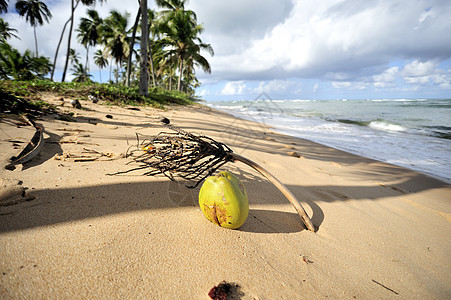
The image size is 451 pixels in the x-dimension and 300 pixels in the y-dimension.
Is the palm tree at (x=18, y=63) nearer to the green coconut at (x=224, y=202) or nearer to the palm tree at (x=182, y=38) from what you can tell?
the palm tree at (x=182, y=38)

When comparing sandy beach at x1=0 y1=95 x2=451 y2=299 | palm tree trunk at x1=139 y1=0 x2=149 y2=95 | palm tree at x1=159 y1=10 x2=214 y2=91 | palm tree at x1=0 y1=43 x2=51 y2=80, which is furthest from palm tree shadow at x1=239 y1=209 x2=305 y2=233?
palm tree at x1=159 y1=10 x2=214 y2=91

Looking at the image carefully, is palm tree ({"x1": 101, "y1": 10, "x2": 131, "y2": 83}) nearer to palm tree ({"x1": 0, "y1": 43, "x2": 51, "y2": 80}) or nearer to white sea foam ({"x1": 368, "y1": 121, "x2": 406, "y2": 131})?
palm tree ({"x1": 0, "y1": 43, "x2": 51, "y2": 80})

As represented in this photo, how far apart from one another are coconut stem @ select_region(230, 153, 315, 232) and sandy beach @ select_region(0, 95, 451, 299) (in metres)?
0.09

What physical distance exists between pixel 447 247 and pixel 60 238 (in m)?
2.56

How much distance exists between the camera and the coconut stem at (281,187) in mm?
1222

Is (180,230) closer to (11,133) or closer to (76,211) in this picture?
(76,211)

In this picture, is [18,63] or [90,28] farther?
[90,28]

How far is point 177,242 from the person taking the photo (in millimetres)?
1056

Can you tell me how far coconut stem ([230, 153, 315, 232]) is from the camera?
1222 millimetres

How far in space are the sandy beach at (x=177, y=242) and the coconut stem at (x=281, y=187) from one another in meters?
0.09

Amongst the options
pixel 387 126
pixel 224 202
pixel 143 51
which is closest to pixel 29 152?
pixel 224 202

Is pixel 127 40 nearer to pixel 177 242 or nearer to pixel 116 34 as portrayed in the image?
pixel 116 34

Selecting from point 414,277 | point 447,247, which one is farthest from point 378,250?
point 447,247

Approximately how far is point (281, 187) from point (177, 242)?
2.30 ft
